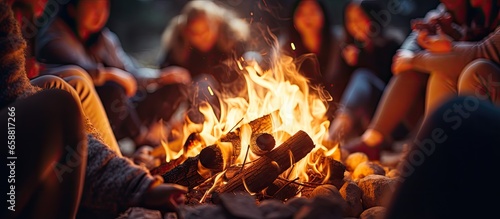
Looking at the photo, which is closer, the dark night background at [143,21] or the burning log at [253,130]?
the burning log at [253,130]

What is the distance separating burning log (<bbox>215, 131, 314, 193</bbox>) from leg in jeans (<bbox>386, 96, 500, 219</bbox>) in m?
1.19

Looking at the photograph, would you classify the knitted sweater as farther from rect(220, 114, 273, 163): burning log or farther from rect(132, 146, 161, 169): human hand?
rect(132, 146, 161, 169): human hand

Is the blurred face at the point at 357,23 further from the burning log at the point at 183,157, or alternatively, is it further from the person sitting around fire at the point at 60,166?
the person sitting around fire at the point at 60,166

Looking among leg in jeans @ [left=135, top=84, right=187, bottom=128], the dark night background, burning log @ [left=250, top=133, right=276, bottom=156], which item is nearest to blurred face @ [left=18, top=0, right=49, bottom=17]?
leg in jeans @ [left=135, top=84, right=187, bottom=128]

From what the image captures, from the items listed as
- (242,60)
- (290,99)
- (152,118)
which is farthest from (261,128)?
(152,118)

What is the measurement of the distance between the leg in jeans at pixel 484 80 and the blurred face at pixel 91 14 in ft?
12.1

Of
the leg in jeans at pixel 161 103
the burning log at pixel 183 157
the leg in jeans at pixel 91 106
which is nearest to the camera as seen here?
the burning log at pixel 183 157

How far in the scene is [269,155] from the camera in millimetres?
3061

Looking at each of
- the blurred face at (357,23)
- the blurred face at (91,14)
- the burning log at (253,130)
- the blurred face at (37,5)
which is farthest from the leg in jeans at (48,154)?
the blurred face at (357,23)

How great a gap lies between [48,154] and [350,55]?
501 cm

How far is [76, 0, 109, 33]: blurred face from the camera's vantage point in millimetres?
5594

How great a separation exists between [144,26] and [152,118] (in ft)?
21.1

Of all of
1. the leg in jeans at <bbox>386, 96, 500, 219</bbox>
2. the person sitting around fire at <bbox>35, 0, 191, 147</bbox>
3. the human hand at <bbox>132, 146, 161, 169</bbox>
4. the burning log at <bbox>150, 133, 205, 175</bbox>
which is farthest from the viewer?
the person sitting around fire at <bbox>35, 0, 191, 147</bbox>

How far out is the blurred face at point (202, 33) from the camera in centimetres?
635
